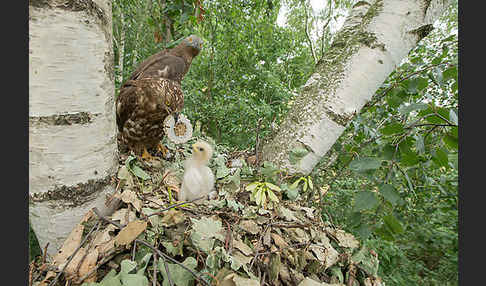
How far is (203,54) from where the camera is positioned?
13.3 feet

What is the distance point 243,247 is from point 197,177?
0.40m

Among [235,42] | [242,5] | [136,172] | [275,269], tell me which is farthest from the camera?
[235,42]

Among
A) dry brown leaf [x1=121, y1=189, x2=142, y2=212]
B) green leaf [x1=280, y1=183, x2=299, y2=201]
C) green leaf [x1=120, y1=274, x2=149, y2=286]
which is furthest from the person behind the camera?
green leaf [x1=280, y1=183, x2=299, y2=201]

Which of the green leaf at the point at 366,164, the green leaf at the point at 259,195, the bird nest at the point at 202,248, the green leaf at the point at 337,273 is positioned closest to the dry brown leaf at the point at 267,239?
the bird nest at the point at 202,248

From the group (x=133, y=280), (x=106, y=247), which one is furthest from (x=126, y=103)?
(x=133, y=280)

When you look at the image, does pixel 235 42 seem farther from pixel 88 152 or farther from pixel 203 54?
pixel 88 152

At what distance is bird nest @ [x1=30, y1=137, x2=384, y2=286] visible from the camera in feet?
1.61

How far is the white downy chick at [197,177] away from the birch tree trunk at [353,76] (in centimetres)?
31

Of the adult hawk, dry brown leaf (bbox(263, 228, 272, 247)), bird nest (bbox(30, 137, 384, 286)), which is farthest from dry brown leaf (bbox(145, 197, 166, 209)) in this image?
the adult hawk

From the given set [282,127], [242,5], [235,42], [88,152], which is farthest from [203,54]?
[88,152]

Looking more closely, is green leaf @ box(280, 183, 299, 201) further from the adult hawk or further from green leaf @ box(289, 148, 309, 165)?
the adult hawk

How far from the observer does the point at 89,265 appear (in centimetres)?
49

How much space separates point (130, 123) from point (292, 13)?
6820 millimetres

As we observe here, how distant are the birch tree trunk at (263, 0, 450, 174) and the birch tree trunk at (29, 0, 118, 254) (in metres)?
0.70
